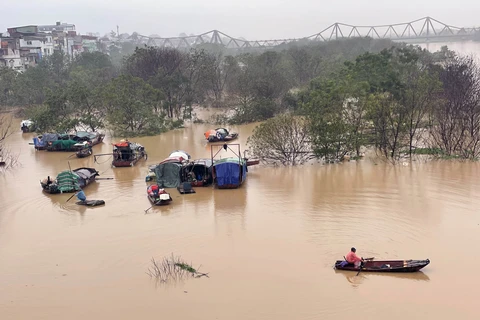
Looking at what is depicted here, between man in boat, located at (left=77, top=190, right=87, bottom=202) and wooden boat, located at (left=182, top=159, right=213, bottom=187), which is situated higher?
wooden boat, located at (left=182, top=159, right=213, bottom=187)

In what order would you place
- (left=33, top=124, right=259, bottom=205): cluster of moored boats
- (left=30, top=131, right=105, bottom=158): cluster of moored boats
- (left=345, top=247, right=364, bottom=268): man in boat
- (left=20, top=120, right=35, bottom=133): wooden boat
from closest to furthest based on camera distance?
(left=345, top=247, right=364, bottom=268): man in boat < (left=33, top=124, right=259, bottom=205): cluster of moored boats < (left=30, top=131, right=105, bottom=158): cluster of moored boats < (left=20, top=120, right=35, bottom=133): wooden boat

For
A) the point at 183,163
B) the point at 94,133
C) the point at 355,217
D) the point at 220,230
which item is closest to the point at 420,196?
the point at 355,217

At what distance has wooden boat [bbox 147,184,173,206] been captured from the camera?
44.4ft

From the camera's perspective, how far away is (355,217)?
39.9 ft

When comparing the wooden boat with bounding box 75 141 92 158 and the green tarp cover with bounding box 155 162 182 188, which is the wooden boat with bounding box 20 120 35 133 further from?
the green tarp cover with bounding box 155 162 182 188

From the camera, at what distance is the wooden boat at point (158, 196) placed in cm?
1355

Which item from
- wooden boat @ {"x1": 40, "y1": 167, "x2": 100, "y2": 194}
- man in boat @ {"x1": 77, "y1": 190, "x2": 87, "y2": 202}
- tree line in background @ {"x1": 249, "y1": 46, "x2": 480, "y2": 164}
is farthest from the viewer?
tree line in background @ {"x1": 249, "y1": 46, "x2": 480, "y2": 164}

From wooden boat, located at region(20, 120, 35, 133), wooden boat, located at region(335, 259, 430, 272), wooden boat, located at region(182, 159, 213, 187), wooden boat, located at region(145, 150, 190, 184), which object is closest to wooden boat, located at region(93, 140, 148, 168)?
wooden boat, located at region(145, 150, 190, 184)

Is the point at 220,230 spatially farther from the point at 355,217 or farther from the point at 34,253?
the point at 34,253

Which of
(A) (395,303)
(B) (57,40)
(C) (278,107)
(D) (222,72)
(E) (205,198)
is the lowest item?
(A) (395,303)

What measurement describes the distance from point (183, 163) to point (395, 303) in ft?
29.6

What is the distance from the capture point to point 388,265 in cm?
912

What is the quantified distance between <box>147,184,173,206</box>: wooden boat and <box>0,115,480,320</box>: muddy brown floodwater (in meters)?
0.42

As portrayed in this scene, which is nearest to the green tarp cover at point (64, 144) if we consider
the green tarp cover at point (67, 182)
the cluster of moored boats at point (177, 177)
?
the cluster of moored boats at point (177, 177)
